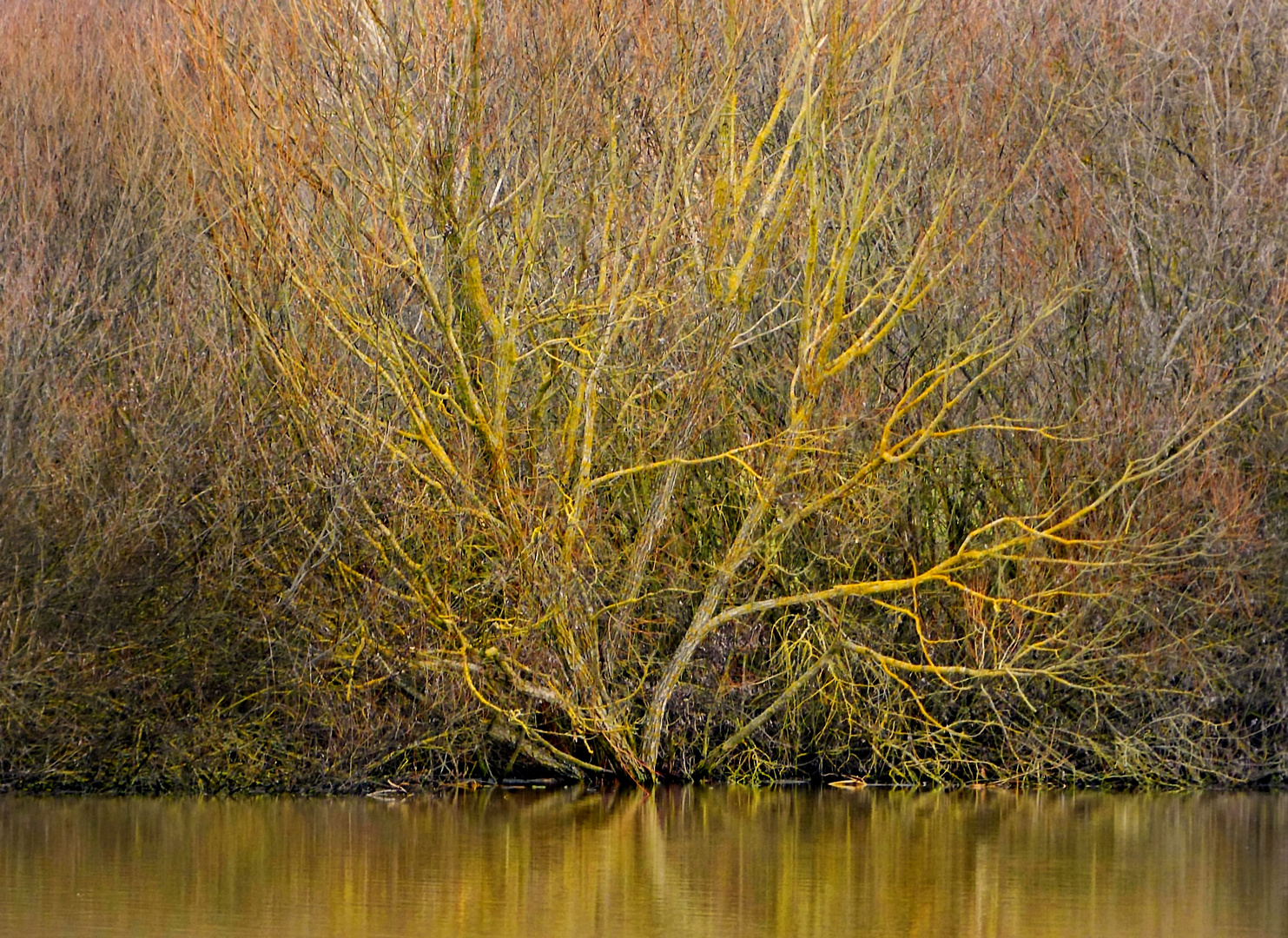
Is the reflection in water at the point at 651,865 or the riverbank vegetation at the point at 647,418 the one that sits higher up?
the riverbank vegetation at the point at 647,418

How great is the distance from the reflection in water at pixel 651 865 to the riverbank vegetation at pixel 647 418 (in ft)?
2.76

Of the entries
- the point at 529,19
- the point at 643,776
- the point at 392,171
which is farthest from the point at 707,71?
the point at 643,776

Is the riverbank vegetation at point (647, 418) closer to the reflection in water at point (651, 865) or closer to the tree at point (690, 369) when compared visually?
the tree at point (690, 369)

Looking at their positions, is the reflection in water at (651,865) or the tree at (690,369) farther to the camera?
the tree at (690,369)

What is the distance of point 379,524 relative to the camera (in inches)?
677

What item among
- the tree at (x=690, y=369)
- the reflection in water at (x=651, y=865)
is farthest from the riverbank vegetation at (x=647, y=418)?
the reflection in water at (x=651, y=865)

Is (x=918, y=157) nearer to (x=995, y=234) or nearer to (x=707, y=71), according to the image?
(x=995, y=234)

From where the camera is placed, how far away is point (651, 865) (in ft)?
44.9

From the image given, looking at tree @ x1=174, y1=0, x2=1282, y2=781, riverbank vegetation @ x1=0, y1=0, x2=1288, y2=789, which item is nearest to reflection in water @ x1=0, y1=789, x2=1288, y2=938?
riverbank vegetation @ x1=0, y1=0, x2=1288, y2=789

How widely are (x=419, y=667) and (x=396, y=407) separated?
1977 millimetres

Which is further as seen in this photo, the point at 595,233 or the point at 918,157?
the point at 918,157

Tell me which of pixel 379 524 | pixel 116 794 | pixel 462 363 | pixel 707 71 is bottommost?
pixel 116 794

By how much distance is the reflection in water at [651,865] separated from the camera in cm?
1150

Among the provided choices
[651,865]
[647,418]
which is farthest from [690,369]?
[651,865]
